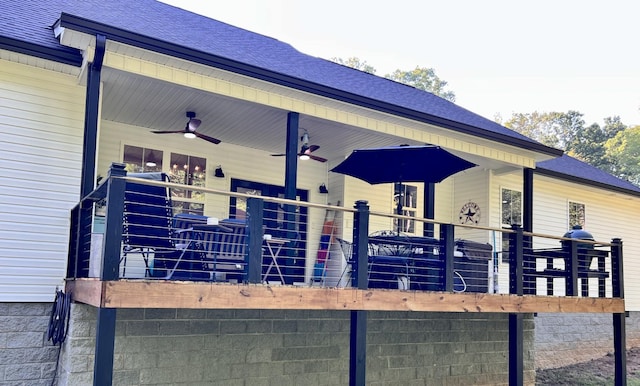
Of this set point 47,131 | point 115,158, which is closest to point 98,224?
point 47,131

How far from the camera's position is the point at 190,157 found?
844 cm

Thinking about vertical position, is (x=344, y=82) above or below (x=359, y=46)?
below

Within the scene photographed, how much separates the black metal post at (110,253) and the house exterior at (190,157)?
0.23 ft

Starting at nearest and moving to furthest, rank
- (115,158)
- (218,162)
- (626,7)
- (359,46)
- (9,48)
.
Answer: (9,48), (115,158), (218,162), (626,7), (359,46)

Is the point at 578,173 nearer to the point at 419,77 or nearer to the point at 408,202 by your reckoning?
the point at 408,202

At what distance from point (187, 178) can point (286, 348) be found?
129 inches

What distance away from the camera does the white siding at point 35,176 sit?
574cm

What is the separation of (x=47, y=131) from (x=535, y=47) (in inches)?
1702

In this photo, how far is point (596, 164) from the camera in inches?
1187

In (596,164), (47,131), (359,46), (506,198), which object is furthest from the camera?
(359,46)

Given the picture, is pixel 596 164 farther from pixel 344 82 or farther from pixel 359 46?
pixel 344 82

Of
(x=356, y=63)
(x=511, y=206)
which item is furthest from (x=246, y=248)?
(x=356, y=63)

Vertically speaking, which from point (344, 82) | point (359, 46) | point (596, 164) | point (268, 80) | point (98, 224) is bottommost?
point (98, 224)

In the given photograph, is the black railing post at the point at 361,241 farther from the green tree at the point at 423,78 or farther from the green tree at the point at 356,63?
the green tree at the point at 423,78
